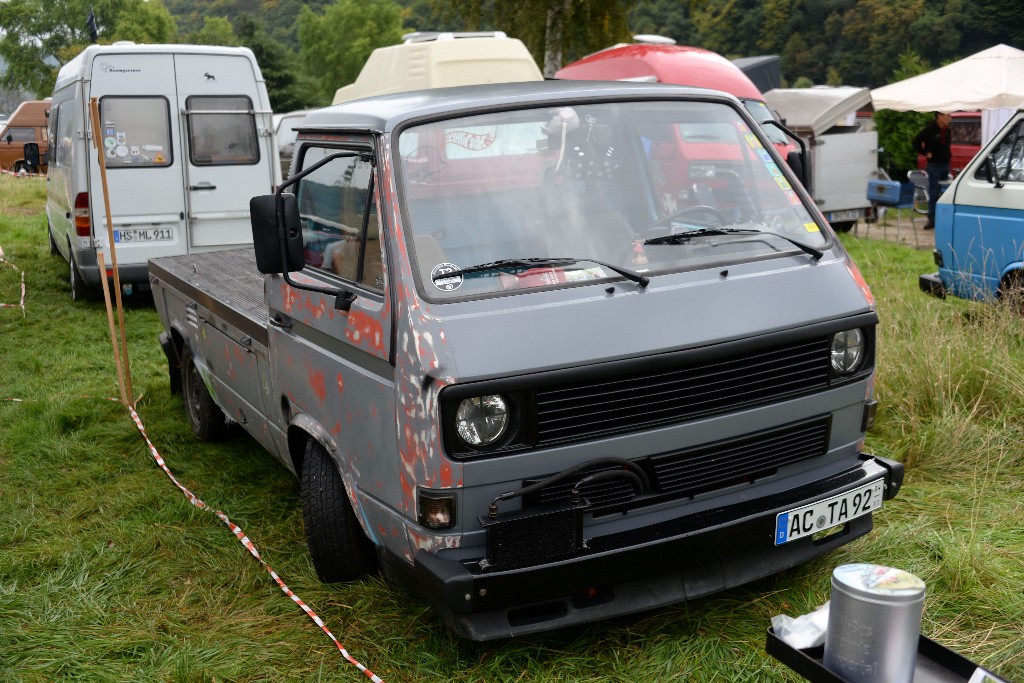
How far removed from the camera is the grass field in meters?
4.03

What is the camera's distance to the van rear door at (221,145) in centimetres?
1152

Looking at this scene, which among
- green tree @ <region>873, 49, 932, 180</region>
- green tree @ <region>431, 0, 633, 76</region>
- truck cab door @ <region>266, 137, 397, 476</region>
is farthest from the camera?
green tree @ <region>873, 49, 932, 180</region>

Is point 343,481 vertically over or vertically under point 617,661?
over

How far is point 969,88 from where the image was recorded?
1672cm

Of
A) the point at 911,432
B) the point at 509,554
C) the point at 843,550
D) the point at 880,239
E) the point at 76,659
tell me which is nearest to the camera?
the point at 509,554

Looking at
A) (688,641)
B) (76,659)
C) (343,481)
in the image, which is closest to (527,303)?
(343,481)

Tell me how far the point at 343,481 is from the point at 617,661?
1.31 metres

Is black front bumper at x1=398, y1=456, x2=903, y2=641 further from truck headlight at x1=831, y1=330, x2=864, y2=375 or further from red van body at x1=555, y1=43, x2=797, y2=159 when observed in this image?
red van body at x1=555, y1=43, x2=797, y2=159

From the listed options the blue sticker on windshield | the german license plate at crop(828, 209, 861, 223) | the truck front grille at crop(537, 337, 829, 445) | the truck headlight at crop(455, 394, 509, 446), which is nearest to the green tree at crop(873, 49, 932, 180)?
the german license plate at crop(828, 209, 861, 223)

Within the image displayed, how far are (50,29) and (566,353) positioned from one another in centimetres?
10706

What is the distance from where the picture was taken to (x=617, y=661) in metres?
3.91

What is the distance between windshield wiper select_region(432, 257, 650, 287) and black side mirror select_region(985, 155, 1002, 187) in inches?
225

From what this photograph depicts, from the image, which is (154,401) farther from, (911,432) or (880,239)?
(880,239)

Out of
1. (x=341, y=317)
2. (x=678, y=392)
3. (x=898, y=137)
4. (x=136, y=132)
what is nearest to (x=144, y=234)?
(x=136, y=132)
